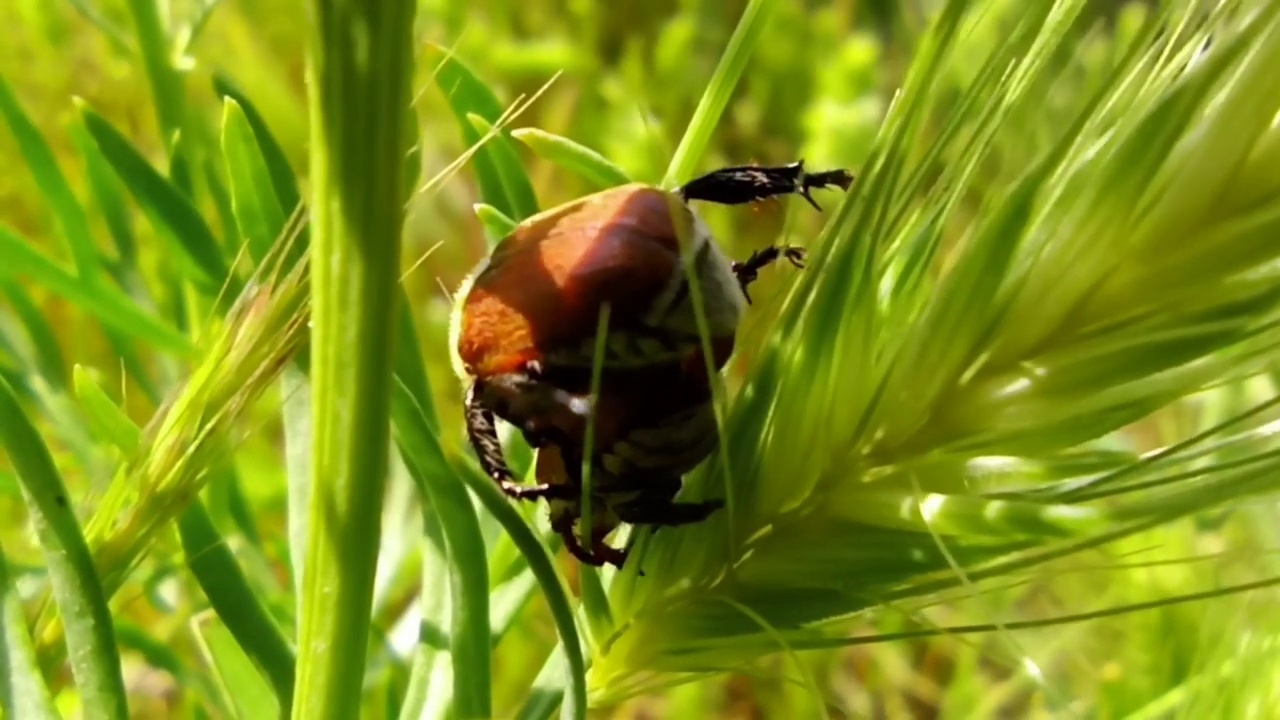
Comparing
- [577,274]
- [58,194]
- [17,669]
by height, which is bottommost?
[17,669]

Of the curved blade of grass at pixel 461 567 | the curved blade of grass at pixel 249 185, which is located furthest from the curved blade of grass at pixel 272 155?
the curved blade of grass at pixel 461 567

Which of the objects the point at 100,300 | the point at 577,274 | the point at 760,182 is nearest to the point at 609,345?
the point at 577,274

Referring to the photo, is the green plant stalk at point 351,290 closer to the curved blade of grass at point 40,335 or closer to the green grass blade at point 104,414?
the green grass blade at point 104,414

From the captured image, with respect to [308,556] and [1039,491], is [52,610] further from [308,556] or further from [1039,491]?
[1039,491]

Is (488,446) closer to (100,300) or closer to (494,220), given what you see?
(494,220)

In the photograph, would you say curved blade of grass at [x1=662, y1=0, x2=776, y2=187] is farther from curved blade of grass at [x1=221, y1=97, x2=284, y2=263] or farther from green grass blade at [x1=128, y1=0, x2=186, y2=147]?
green grass blade at [x1=128, y1=0, x2=186, y2=147]

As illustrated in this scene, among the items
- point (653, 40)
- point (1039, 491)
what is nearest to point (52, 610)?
point (1039, 491)
